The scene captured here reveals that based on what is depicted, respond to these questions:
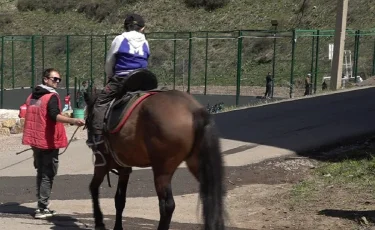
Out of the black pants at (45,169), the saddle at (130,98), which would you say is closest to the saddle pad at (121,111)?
the saddle at (130,98)

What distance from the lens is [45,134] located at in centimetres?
866

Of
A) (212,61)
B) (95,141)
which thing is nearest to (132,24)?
(95,141)

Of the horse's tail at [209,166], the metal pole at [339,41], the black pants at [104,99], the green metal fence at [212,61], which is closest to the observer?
the horse's tail at [209,166]

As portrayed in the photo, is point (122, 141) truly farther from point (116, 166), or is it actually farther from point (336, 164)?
point (336, 164)

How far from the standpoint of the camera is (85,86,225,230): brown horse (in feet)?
22.4

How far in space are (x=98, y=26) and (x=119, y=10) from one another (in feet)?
7.37

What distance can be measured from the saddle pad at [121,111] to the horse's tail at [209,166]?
691 millimetres

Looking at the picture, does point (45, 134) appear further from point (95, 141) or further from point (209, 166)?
point (209, 166)

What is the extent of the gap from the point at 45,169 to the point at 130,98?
1.92 meters

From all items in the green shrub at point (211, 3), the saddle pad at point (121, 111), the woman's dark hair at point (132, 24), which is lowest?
the saddle pad at point (121, 111)

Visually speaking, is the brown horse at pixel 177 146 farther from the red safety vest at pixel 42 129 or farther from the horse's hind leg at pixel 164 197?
the red safety vest at pixel 42 129

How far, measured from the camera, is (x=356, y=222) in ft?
25.3

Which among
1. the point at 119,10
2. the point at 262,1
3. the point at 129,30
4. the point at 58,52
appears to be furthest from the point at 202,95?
the point at 129,30

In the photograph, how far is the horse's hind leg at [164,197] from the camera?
6941 millimetres
